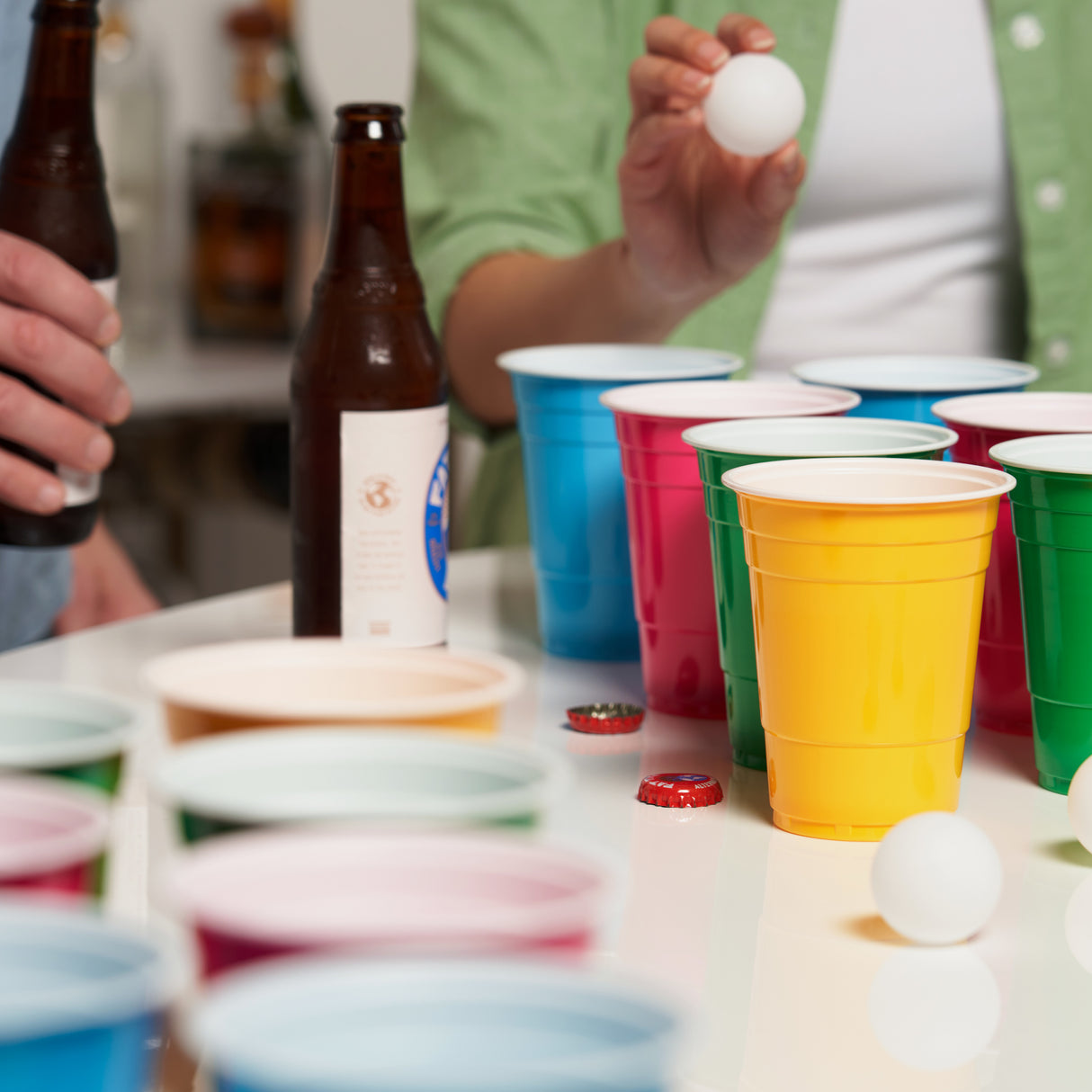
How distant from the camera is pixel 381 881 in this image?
12.2 inches

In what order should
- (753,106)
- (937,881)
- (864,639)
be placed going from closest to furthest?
(937,881)
(864,639)
(753,106)

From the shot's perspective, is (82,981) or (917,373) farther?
(917,373)

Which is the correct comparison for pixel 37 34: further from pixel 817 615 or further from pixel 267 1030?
pixel 267 1030

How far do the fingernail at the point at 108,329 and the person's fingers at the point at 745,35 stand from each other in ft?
1.52

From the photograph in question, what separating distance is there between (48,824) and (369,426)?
470 millimetres

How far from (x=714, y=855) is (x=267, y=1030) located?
1.47 ft

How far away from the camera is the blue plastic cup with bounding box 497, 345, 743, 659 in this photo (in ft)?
3.26

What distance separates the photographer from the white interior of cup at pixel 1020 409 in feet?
2.85

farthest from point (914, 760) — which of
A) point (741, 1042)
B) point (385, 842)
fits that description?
point (385, 842)

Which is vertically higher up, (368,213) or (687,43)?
(687,43)

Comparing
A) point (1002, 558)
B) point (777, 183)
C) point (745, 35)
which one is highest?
point (745, 35)

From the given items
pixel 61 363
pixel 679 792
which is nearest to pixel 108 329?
pixel 61 363

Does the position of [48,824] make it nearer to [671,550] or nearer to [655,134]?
[671,550]

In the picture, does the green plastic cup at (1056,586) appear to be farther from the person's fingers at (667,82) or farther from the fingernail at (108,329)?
the fingernail at (108,329)
